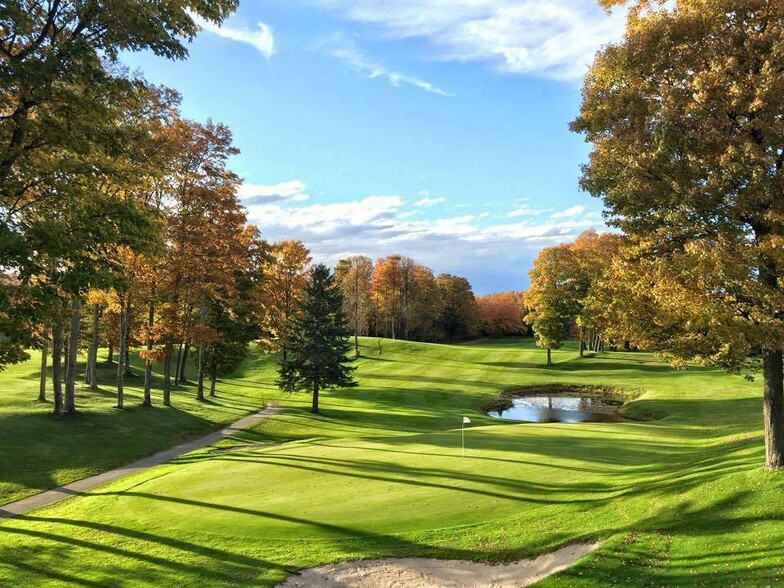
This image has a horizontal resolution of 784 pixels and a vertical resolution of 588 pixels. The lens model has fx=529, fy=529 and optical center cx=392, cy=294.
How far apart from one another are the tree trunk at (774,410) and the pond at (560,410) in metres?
A: 24.7

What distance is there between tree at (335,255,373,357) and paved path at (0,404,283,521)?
43.5 m

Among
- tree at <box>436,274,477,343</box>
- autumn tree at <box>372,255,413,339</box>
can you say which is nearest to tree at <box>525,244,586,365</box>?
autumn tree at <box>372,255,413,339</box>

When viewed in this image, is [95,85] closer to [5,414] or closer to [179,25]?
[179,25]

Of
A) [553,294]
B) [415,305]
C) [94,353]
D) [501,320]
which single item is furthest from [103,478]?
[501,320]

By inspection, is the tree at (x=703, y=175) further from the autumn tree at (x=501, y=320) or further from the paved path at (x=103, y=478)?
the autumn tree at (x=501, y=320)

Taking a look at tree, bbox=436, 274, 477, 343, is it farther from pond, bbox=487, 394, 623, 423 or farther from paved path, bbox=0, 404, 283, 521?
paved path, bbox=0, 404, 283, 521

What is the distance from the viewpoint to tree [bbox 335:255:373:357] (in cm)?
7500

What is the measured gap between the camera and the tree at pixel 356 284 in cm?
7500

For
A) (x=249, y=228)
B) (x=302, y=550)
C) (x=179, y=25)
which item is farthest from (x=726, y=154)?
(x=249, y=228)

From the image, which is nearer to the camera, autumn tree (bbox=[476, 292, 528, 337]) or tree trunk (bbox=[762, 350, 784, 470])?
tree trunk (bbox=[762, 350, 784, 470])

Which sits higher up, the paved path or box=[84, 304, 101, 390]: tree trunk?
box=[84, 304, 101, 390]: tree trunk

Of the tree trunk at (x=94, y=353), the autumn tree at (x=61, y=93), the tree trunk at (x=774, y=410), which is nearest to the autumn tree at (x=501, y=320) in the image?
the tree trunk at (x=94, y=353)

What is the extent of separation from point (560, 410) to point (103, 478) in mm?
32873

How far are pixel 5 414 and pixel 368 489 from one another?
64.5 ft
